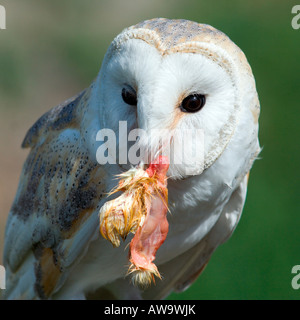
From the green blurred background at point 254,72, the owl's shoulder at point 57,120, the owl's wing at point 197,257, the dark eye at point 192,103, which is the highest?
the green blurred background at point 254,72

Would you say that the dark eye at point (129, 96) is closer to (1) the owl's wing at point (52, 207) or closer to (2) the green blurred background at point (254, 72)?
(1) the owl's wing at point (52, 207)

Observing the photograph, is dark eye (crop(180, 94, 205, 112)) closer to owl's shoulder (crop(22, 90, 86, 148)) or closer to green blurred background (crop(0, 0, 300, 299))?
owl's shoulder (crop(22, 90, 86, 148))

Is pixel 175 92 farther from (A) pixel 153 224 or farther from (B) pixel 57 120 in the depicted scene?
(B) pixel 57 120

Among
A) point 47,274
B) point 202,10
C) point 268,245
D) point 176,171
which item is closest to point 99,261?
point 47,274

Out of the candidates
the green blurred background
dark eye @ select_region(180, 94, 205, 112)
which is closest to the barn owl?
dark eye @ select_region(180, 94, 205, 112)

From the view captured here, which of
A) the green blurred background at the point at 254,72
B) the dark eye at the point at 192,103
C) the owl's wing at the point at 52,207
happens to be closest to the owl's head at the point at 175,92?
the dark eye at the point at 192,103

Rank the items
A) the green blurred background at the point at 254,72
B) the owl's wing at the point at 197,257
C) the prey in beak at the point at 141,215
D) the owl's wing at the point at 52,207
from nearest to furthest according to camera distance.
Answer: the prey in beak at the point at 141,215 → the owl's wing at the point at 52,207 → the owl's wing at the point at 197,257 → the green blurred background at the point at 254,72

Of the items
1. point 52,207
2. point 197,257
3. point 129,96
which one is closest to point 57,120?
point 52,207
